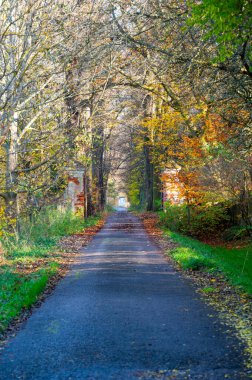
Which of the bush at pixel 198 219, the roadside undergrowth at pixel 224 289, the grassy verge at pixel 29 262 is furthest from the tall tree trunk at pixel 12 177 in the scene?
the bush at pixel 198 219

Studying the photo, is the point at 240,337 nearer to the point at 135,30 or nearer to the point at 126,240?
the point at 135,30

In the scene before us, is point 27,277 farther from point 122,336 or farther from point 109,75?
point 109,75

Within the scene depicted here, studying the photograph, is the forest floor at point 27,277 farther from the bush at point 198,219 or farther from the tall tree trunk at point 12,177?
the bush at point 198,219

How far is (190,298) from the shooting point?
31.1 feet

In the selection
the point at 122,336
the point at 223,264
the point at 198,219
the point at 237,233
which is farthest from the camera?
the point at 198,219

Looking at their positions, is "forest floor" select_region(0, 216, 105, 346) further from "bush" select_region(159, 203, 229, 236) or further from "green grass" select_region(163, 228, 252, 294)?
"bush" select_region(159, 203, 229, 236)

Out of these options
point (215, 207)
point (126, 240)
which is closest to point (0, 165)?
point (126, 240)

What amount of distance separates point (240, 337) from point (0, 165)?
46.7 feet

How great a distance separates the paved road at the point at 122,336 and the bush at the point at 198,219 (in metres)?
14.8

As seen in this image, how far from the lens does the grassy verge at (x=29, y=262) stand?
29.3 feet

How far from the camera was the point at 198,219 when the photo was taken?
2706cm

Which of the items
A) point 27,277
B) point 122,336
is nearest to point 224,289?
point 122,336

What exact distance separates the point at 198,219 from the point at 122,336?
20.5 metres

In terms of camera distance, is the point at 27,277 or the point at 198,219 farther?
the point at 198,219
